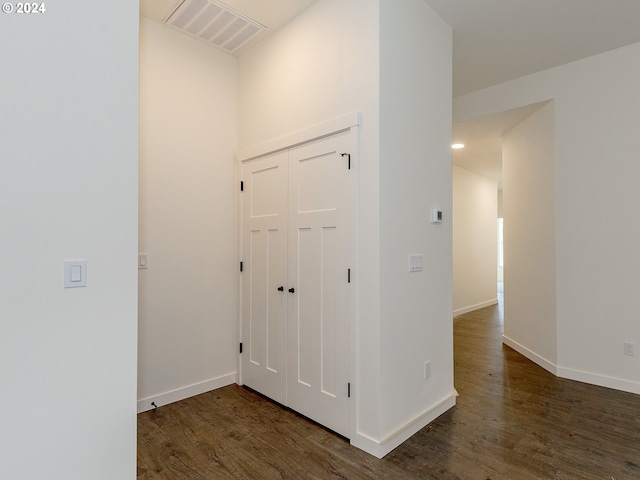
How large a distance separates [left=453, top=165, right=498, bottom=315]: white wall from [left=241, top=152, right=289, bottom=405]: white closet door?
13.6 ft

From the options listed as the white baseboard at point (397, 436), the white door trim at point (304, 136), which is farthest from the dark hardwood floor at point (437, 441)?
the white door trim at point (304, 136)

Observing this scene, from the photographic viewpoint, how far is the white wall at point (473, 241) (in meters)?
6.24

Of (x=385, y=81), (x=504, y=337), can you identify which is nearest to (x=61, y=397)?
(x=385, y=81)

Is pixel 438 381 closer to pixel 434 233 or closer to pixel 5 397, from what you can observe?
pixel 434 233

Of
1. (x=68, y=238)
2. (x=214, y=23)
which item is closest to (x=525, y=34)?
(x=214, y=23)

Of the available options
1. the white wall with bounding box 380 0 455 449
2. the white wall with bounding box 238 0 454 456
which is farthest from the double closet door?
the white wall with bounding box 380 0 455 449

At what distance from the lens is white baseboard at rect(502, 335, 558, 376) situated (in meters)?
3.49

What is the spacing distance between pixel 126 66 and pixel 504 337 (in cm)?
485

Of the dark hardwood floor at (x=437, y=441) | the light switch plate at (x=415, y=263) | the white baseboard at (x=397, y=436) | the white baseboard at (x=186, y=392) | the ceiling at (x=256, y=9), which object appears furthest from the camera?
the white baseboard at (x=186, y=392)

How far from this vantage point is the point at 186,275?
9.72 feet

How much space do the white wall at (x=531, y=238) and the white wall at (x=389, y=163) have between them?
1531mm

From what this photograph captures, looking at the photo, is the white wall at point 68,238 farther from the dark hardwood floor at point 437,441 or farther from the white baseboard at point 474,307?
the white baseboard at point 474,307

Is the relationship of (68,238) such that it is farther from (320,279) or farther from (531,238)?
(531,238)

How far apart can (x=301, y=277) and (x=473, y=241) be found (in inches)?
201
